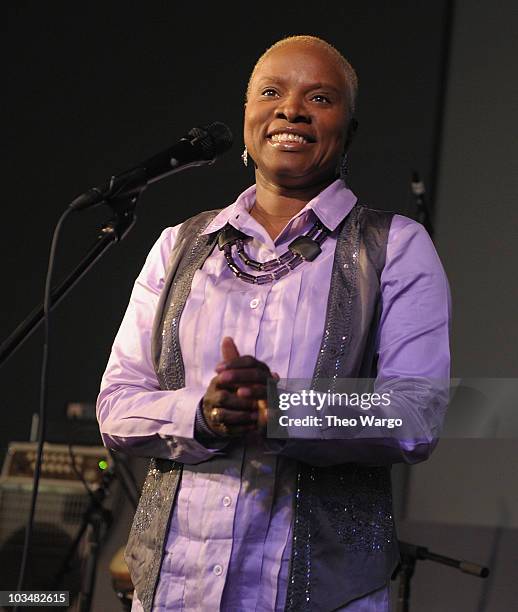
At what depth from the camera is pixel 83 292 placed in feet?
11.0

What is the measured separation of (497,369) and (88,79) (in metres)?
1.65

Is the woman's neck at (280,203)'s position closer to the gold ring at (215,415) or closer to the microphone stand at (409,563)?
the gold ring at (215,415)

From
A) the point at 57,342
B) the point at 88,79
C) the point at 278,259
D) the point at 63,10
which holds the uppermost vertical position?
the point at 63,10

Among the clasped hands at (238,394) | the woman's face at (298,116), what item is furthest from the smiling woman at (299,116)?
the clasped hands at (238,394)

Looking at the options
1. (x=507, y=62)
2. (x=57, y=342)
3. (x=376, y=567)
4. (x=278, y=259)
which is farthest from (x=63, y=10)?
(x=376, y=567)

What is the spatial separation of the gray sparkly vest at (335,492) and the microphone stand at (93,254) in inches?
5.4

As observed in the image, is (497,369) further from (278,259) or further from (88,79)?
(88,79)

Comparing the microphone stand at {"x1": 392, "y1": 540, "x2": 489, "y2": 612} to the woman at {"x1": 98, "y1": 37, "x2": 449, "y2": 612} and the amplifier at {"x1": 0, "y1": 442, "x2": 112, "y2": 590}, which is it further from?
the woman at {"x1": 98, "y1": 37, "x2": 449, "y2": 612}

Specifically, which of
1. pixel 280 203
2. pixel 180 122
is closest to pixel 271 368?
pixel 280 203

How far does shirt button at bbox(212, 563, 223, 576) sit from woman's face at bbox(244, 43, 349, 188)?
648 mm

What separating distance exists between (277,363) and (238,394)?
183 millimetres

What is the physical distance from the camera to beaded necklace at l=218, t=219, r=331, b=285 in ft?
5.30

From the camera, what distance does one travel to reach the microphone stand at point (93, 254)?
1.67m

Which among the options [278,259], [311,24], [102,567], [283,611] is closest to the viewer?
[283,611]
